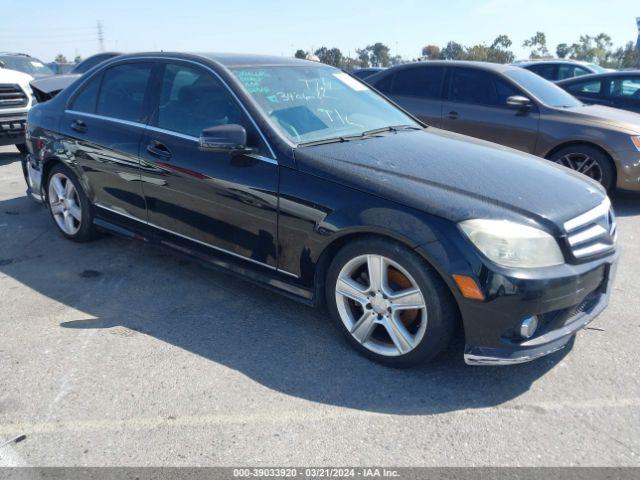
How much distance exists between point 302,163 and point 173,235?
1270 mm

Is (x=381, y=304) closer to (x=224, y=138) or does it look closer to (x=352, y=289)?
(x=352, y=289)

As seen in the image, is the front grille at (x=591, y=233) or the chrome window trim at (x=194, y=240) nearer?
the front grille at (x=591, y=233)

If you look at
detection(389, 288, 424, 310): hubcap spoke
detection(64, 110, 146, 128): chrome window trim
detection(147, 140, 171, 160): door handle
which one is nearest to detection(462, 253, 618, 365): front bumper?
detection(389, 288, 424, 310): hubcap spoke

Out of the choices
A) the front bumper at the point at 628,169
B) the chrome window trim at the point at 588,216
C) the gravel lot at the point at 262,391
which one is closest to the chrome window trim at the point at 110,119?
the gravel lot at the point at 262,391

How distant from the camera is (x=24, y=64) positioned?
13.4 metres

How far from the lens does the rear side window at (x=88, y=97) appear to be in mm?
4473

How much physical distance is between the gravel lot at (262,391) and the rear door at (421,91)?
384 centimetres

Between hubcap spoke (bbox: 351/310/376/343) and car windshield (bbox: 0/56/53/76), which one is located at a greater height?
car windshield (bbox: 0/56/53/76)

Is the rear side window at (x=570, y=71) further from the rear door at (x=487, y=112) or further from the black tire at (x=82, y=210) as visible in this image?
the black tire at (x=82, y=210)

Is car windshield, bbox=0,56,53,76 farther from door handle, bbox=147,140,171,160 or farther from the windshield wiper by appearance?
the windshield wiper

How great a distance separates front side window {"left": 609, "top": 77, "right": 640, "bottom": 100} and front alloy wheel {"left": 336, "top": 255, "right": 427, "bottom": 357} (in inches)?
284

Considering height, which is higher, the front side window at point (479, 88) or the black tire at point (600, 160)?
the front side window at point (479, 88)

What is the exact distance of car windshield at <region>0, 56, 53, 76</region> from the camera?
1309 centimetres

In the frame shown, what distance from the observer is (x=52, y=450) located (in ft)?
7.78
